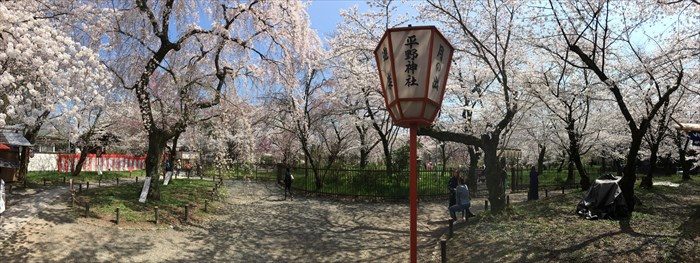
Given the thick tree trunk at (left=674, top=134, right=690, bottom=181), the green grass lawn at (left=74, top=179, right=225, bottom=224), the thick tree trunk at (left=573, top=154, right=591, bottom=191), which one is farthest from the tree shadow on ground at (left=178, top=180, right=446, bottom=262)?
the thick tree trunk at (left=674, top=134, right=690, bottom=181)

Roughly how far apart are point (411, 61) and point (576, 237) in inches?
243

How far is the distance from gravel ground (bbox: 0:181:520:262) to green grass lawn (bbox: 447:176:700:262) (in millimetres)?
1289

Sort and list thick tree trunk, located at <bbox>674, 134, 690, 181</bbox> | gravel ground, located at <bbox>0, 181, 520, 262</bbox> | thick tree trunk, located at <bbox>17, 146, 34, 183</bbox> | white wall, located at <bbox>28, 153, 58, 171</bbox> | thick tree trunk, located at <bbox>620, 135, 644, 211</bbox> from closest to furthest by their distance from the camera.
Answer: gravel ground, located at <bbox>0, 181, 520, 262</bbox> < thick tree trunk, located at <bbox>620, 135, 644, 211</bbox> < thick tree trunk, located at <bbox>17, 146, 34, 183</bbox> < thick tree trunk, located at <bbox>674, 134, 690, 181</bbox> < white wall, located at <bbox>28, 153, 58, 171</bbox>

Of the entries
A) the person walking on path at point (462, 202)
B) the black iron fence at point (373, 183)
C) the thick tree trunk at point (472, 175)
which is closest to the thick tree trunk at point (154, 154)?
the black iron fence at point (373, 183)

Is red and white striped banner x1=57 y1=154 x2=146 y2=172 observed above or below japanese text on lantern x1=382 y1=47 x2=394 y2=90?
below

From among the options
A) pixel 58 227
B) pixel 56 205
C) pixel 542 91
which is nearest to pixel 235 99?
pixel 56 205

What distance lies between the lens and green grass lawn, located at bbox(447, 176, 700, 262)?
25.1 ft

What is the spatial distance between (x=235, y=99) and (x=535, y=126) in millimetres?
18458

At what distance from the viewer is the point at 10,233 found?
9391mm

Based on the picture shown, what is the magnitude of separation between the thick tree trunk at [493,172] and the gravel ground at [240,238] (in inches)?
73.2

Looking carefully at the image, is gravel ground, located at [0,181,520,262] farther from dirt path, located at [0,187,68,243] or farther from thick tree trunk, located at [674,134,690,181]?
thick tree trunk, located at [674,134,690,181]

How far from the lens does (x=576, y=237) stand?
886cm

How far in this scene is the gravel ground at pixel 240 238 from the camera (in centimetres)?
930

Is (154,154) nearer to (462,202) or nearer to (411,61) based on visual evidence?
(462,202)
